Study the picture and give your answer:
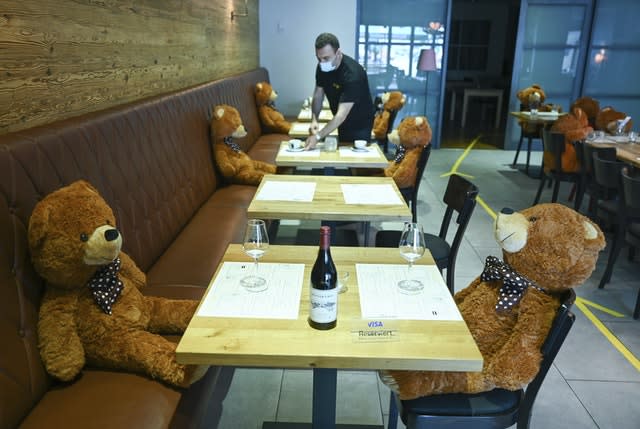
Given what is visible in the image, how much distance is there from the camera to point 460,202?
106 inches

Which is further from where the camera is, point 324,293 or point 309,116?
point 309,116

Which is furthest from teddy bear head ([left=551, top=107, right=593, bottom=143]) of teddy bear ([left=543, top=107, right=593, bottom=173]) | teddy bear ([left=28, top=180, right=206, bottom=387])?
teddy bear ([left=28, top=180, right=206, bottom=387])

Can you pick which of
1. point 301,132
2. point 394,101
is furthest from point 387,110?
point 301,132

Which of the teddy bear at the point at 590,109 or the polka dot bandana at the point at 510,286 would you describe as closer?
the polka dot bandana at the point at 510,286

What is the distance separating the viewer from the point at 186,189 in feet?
10.5

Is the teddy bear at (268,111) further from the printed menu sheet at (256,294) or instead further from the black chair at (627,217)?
the printed menu sheet at (256,294)

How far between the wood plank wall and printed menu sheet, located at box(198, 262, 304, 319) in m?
1.03

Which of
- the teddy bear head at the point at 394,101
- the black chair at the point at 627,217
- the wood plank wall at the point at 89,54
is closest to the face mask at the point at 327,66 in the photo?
the wood plank wall at the point at 89,54

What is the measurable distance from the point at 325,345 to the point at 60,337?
84 cm

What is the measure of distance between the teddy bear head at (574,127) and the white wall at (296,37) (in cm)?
388

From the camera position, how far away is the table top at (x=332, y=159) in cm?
352

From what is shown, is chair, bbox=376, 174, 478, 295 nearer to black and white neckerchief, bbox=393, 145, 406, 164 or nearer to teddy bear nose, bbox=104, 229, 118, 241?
black and white neckerchief, bbox=393, 145, 406, 164

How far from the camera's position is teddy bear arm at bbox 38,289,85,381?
153cm

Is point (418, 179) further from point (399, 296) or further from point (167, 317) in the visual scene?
point (167, 317)
